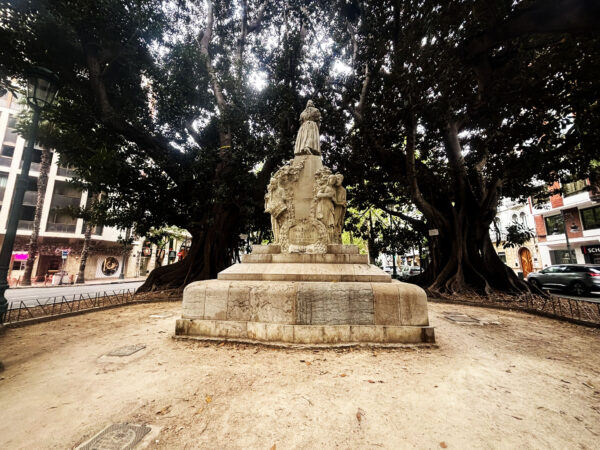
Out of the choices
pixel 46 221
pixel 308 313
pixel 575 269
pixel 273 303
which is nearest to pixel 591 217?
pixel 575 269

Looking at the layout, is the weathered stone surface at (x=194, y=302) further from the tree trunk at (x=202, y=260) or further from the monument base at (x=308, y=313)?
the tree trunk at (x=202, y=260)

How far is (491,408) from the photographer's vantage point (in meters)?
2.37

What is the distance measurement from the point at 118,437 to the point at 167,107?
11.6 m

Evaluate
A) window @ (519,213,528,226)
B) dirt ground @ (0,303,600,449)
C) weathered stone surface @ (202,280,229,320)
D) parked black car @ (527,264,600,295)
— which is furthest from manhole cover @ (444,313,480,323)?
window @ (519,213,528,226)

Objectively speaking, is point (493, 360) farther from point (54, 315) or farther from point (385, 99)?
point (385, 99)

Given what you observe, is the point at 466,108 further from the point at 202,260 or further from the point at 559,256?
the point at 559,256

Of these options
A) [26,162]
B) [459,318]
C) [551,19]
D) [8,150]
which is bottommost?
[459,318]

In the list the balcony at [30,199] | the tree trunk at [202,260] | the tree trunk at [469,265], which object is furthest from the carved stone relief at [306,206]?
the balcony at [30,199]

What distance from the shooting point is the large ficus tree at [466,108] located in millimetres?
5195

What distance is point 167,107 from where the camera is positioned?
10438 mm

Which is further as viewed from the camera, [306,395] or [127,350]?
[127,350]

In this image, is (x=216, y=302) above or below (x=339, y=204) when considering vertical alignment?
below

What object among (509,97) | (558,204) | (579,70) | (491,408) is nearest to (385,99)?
(509,97)

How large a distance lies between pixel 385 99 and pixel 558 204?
21709 millimetres
